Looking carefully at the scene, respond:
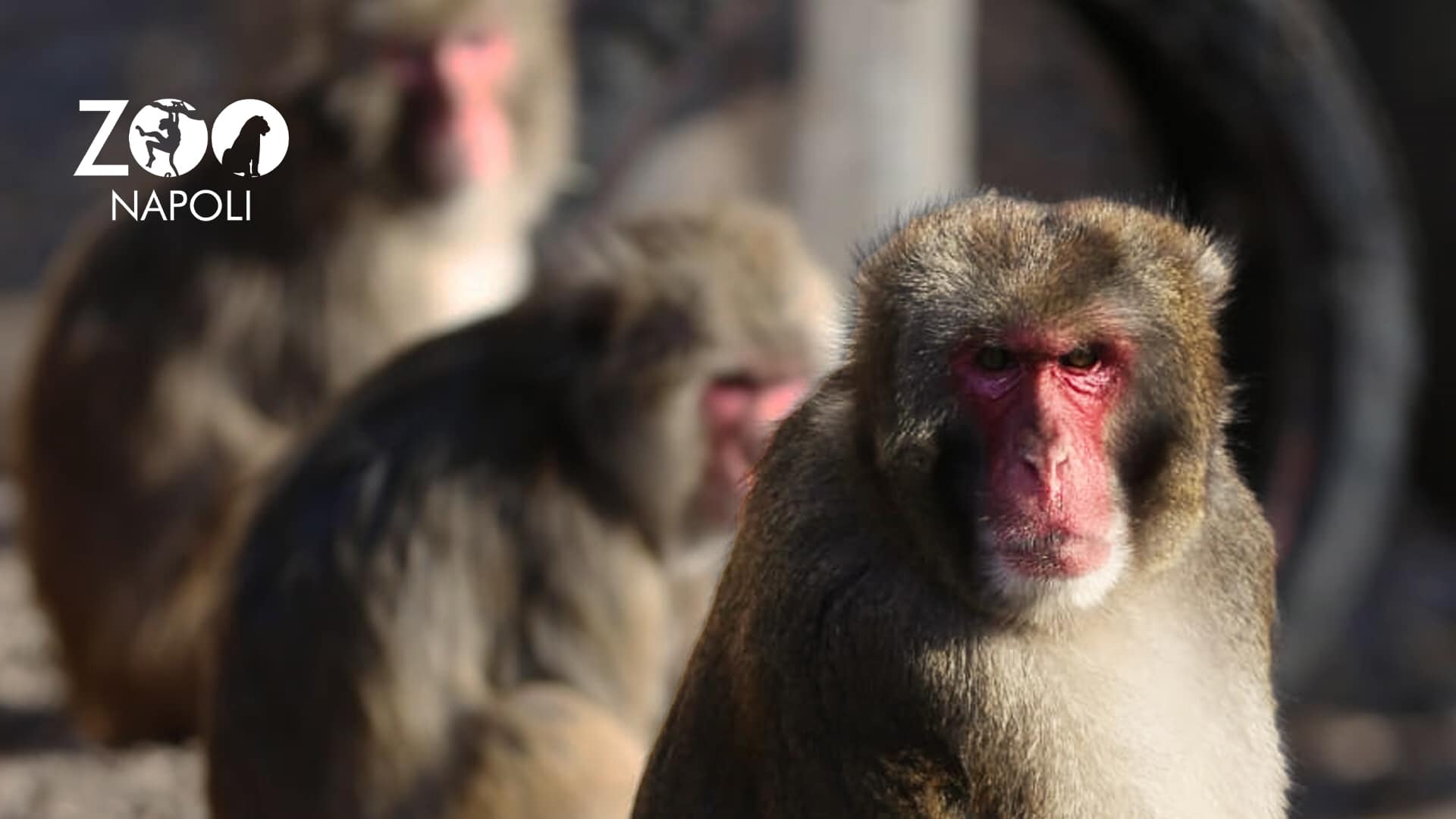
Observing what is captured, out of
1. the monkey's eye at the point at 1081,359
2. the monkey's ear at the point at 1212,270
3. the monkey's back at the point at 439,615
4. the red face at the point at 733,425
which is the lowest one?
the monkey's back at the point at 439,615

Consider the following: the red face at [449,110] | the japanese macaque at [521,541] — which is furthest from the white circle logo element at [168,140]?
the japanese macaque at [521,541]

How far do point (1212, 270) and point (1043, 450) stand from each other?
0.47 metres

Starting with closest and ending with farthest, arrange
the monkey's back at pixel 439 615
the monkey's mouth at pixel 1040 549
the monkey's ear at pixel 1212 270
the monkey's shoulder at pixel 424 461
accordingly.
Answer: the monkey's mouth at pixel 1040 549, the monkey's ear at pixel 1212 270, the monkey's back at pixel 439 615, the monkey's shoulder at pixel 424 461

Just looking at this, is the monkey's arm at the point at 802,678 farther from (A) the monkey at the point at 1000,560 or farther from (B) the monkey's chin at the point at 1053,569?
(B) the monkey's chin at the point at 1053,569

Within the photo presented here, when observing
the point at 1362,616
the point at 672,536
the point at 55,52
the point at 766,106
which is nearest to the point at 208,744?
the point at 672,536

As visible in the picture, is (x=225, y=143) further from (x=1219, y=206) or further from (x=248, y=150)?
(x=1219, y=206)

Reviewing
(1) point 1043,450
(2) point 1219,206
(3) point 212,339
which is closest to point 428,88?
(3) point 212,339

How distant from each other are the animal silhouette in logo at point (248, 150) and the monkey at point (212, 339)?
0.23 feet

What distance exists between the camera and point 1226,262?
330 cm

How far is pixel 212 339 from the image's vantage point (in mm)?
6551

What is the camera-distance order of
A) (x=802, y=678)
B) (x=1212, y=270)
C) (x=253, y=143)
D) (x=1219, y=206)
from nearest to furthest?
(x=802, y=678)
(x=1212, y=270)
(x=253, y=143)
(x=1219, y=206)

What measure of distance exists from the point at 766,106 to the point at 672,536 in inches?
141

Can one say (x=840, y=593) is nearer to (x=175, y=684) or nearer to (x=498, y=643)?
(x=498, y=643)

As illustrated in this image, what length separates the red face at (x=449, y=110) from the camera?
6977 mm
